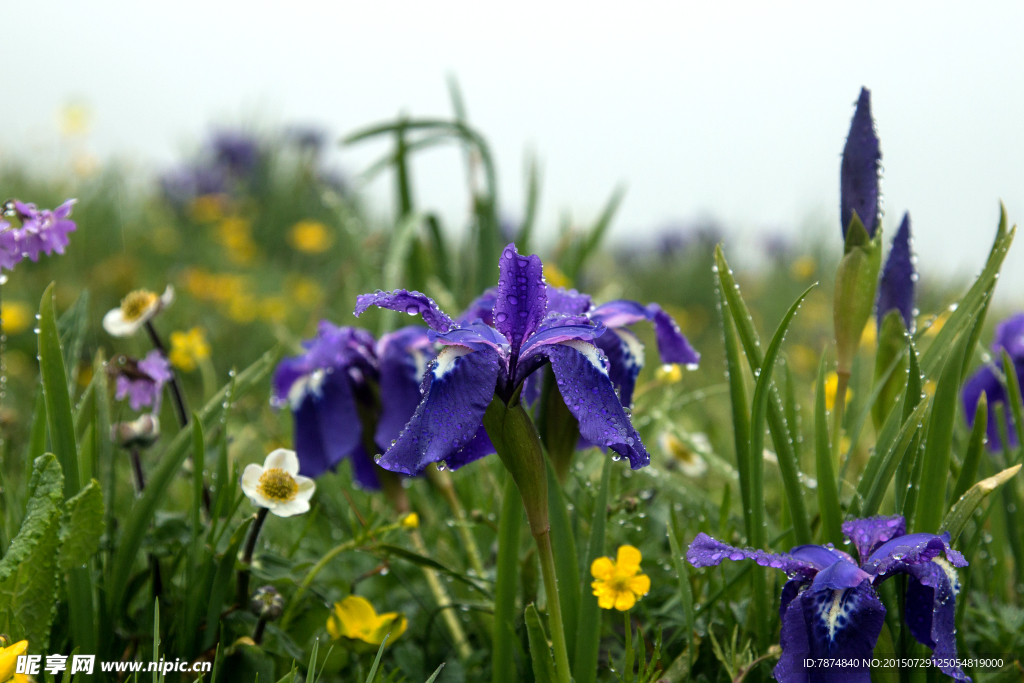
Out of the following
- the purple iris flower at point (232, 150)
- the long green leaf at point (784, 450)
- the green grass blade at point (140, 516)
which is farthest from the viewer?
the purple iris flower at point (232, 150)

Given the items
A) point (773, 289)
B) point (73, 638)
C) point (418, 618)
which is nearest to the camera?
point (73, 638)

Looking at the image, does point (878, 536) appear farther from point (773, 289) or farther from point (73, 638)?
point (773, 289)

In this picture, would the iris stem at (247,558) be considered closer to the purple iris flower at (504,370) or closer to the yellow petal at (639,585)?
the purple iris flower at (504,370)

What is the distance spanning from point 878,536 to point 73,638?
1422 mm

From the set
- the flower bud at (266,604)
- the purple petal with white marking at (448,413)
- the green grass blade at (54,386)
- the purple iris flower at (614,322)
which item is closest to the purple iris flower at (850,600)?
the purple iris flower at (614,322)

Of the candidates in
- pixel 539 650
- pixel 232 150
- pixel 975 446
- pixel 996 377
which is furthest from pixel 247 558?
pixel 232 150

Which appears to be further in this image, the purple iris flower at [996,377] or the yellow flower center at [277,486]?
the purple iris flower at [996,377]

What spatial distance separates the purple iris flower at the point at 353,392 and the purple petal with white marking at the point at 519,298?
0.45 metres

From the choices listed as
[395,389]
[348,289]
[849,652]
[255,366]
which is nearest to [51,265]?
[348,289]

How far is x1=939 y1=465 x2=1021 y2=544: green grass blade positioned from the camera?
123 centimetres

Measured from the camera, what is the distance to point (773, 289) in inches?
272

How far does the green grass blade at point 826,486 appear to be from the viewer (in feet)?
4.50

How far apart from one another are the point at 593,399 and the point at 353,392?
783mm

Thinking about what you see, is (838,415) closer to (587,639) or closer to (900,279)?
(900,279)
